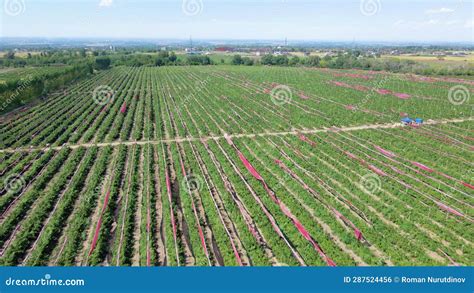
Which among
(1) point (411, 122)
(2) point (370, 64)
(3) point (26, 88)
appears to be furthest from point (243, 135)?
(2) point (370, 64)

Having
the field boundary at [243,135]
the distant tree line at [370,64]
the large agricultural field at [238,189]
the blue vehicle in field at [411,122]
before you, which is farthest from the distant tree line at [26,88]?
the distant tree line at [370,64]

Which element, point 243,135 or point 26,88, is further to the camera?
point 26,88

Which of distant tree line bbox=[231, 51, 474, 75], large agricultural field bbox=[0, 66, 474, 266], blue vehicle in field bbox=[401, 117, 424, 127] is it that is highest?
distant tree line bbox=[231, 51, 474, 75]

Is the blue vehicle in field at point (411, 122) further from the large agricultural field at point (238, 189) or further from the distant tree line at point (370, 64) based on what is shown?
the distant tree line at point (370, 64)

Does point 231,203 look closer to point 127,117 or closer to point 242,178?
point 242,178

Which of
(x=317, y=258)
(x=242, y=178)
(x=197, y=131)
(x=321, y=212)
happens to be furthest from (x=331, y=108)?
(x=317, y=258)

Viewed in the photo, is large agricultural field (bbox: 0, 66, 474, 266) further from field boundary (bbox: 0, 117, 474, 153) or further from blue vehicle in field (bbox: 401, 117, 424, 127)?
blue vehicle in field (bbox: 401, 117, 424, 127)

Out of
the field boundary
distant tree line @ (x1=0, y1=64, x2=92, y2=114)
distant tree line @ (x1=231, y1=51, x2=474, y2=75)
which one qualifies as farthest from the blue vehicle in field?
distant tree line @ (x1=231, y1=51, x2=474, y2=75)

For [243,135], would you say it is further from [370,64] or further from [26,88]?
[370,64]
